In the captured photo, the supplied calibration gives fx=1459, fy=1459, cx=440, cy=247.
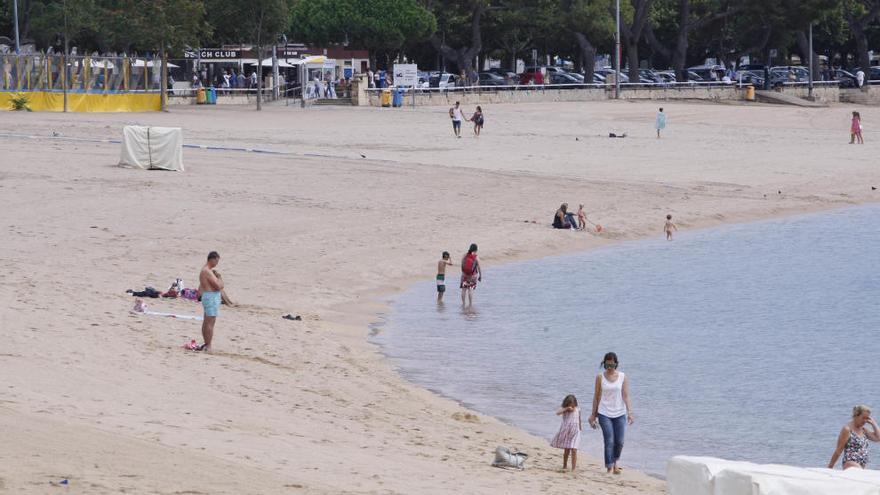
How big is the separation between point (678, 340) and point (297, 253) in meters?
8.18

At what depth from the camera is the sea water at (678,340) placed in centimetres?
1783

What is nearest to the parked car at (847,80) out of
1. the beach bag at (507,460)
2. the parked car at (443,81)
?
the parked car at (443,81)

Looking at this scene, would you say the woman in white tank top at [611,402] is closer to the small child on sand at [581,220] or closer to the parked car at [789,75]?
the small child on sand at [581,220]

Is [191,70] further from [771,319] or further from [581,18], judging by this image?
[771,319]

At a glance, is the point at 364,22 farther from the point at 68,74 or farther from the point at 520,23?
Answer: the point at 68,74

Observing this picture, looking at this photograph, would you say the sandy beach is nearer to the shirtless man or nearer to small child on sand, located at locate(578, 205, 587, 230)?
small child on sand, located at locate(578, 205, 587, 230)

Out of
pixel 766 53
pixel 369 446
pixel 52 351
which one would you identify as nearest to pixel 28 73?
pixel 52 351

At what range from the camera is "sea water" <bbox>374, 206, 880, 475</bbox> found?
1783 centimetres

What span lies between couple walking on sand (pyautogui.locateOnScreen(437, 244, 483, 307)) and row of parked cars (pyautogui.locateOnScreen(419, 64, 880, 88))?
50.1 m

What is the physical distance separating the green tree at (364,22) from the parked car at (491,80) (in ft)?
15.3

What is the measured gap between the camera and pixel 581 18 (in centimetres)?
7850

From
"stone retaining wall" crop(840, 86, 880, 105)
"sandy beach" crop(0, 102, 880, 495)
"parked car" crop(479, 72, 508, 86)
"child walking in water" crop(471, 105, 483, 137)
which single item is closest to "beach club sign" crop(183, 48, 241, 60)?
"sandy beach" crop(0, 102, 880, 495)

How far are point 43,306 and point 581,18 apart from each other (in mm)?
61788

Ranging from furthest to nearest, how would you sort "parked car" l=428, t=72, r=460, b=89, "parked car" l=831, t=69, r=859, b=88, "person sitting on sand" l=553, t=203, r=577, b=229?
"parked car" l=831, t=69, r=859, b=88, "parked car" l=428, t=72, r=460, b=89, "person sitting on sand" l=553, t=203, r=577, b=229
